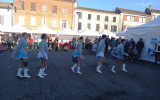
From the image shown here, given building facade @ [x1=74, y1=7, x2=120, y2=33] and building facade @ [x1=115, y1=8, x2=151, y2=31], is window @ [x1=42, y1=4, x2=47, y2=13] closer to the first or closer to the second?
building facade @ [x1=74, y1=7, x2=120, y2=33]

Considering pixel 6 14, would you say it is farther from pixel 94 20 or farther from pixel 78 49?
pixel 78 49

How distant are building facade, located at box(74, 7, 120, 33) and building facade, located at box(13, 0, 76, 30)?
1964 mm

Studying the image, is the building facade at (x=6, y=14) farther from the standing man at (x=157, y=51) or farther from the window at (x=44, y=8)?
the standing man at (x=157, y=51)

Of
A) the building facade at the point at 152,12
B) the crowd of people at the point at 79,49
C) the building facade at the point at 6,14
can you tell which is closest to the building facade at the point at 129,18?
the building facade at the point at 152,12

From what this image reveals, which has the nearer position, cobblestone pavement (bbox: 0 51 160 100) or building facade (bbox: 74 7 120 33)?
cobblestone pavement (bbox: 0 51 160 100)

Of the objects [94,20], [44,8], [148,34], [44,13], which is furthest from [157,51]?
[94,20]

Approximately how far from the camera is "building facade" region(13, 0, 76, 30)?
30.4 metres

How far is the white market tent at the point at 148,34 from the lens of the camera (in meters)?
10.7

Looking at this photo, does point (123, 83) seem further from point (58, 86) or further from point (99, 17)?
point (99, 17)

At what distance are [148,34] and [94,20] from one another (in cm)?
2718

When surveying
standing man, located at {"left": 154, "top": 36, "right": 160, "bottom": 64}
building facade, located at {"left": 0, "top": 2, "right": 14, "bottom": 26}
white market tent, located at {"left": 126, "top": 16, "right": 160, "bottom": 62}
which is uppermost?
building facade, located at {"left": 0, "top": 2, "right": 14, "bottom": 26}

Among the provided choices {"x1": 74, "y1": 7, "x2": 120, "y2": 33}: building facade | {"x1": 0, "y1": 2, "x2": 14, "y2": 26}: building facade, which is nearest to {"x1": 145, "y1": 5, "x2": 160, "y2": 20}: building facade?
{"x1": 74, "y1": 7, "x2": 120, "y2": 33}: building facade

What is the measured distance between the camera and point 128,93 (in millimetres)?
4438

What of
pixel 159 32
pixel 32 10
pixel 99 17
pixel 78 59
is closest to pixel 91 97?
pixel 78 59
